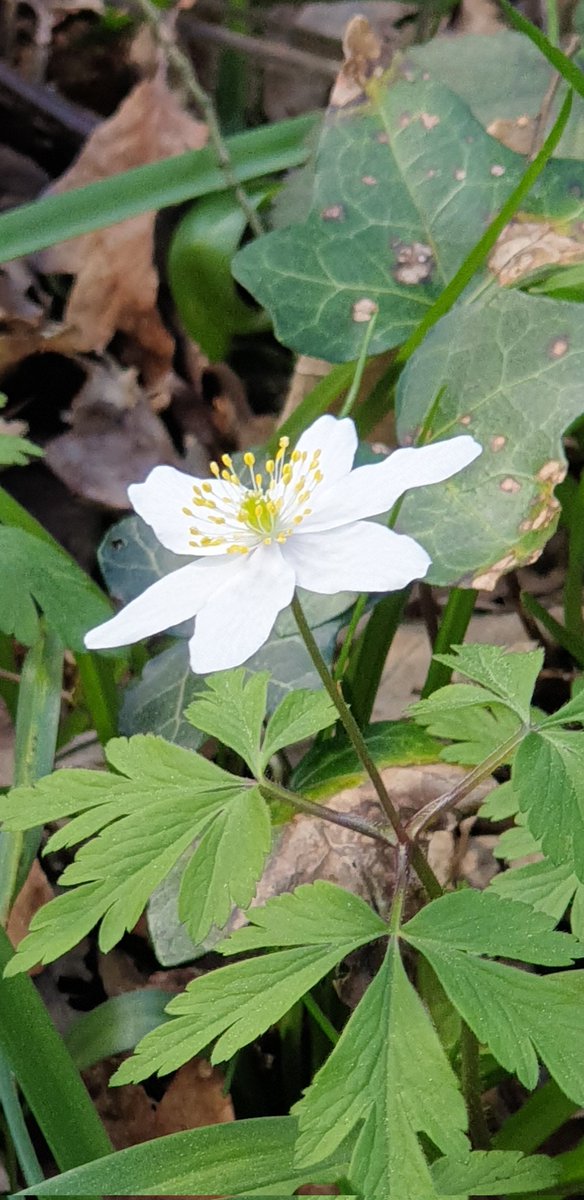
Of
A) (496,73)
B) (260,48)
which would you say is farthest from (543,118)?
(260,48)

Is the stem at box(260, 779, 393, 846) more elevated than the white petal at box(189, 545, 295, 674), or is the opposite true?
the white petal at box(189, 545, 295, 674)

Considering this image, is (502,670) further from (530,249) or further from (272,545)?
(530,249)

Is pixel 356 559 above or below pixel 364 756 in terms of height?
above

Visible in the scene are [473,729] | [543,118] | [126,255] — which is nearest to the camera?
[473,729]

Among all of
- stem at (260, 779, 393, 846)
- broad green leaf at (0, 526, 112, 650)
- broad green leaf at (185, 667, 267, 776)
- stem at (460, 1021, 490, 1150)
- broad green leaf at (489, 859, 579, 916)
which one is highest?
broad green leaf at (0, 526, 112, 650)

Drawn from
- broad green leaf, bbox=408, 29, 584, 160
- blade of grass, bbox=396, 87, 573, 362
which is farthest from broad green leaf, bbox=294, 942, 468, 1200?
broad green leaf, bbox=408, 29, 584, 160

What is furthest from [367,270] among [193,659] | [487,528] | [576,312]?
[193,659]

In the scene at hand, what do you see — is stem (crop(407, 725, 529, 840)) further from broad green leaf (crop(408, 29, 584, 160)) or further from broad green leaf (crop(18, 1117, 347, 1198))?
broad green leaf (crop(408, 29, 584, 160))
